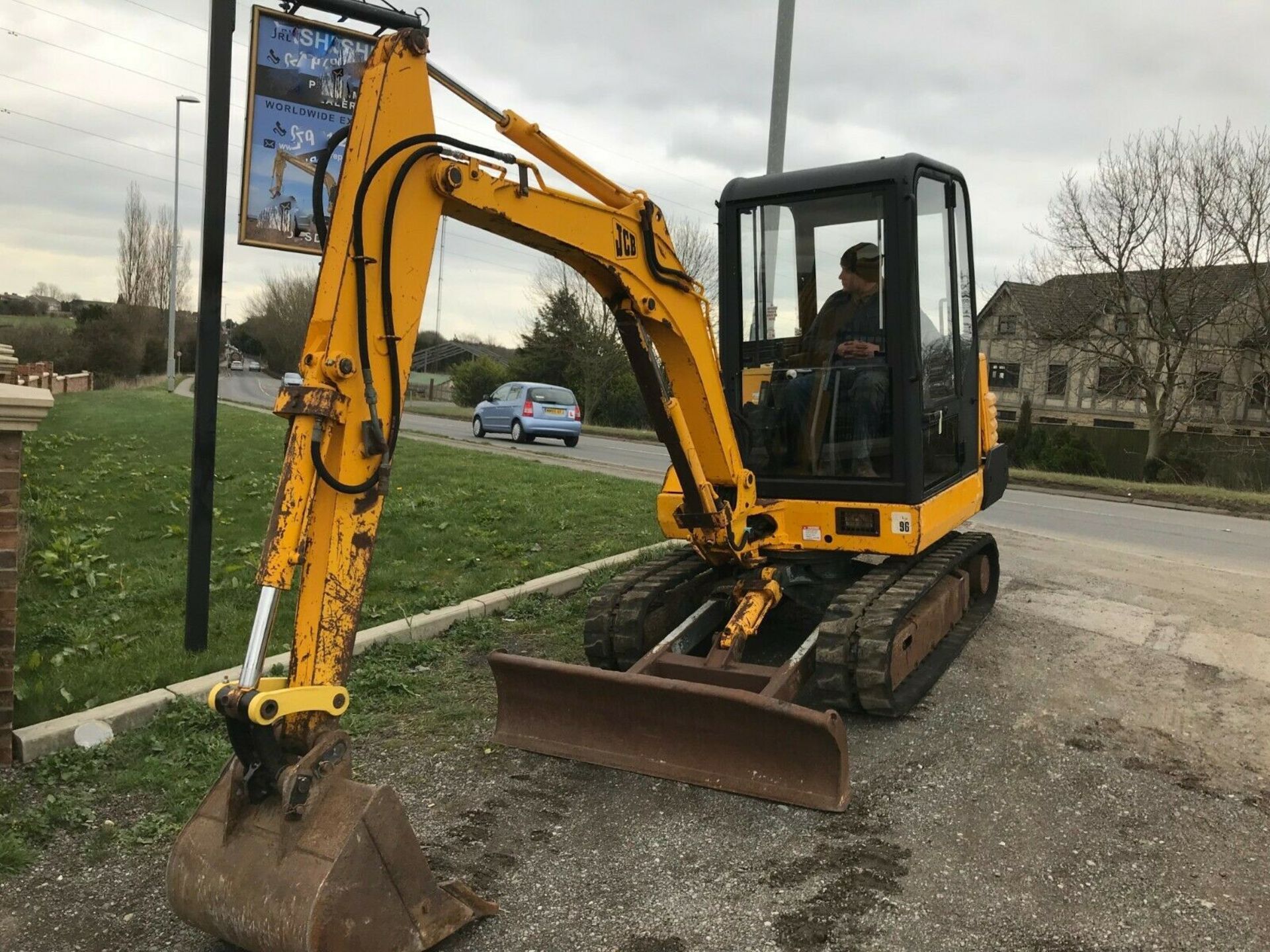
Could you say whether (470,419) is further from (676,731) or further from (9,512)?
(676,731)

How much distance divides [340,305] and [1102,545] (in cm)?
985

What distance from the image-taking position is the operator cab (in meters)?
5.42

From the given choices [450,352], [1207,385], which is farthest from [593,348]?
[450,352]

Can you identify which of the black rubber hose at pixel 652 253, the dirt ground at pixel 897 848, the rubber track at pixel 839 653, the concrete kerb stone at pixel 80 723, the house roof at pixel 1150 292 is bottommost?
the dirt ground at pixel 897 848

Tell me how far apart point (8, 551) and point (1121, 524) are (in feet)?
42.3

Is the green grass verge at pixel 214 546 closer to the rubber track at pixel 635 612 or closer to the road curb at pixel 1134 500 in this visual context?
the rubber track at pixel 635 612

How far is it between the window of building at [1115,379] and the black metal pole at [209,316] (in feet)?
99.7

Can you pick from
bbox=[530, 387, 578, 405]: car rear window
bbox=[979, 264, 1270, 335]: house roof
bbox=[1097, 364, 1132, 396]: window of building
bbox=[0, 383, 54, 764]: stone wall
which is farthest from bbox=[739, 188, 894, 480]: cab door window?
bbox=[1097, 364, 1132, 396]: window of building

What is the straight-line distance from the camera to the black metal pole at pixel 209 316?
525 centimetres

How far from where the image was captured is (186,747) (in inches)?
175

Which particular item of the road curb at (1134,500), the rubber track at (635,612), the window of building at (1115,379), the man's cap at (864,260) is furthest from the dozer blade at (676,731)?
the window of building at (1115,379)

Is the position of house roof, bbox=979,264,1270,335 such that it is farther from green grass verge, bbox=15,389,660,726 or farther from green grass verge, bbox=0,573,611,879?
green grass verge, bbox=0,573,611,879

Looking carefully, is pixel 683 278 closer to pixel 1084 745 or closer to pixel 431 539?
pixel 1084 745

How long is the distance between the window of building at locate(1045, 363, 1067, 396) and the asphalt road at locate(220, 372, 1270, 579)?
16.5 meters
